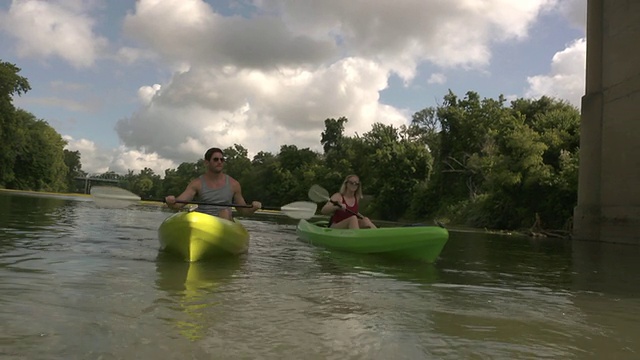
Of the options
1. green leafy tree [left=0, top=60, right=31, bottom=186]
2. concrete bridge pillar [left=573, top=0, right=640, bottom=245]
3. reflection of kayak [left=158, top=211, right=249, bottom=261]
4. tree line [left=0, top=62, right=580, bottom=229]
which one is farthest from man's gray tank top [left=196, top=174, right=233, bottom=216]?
green leafy tree [left=0, top=60, right=31, bottom=186]

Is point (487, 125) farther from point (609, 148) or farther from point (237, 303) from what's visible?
point (237, 303)

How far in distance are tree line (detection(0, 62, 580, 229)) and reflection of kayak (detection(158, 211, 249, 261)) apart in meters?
20.8

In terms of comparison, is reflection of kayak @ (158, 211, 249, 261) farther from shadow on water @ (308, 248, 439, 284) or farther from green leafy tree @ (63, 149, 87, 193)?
green leafy tree @ (63, 149, 87, 193)

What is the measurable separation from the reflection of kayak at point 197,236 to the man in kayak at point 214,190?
0.49m

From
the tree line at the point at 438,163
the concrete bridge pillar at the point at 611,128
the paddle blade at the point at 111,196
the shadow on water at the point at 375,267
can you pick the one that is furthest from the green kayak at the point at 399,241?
the tree line at the point at 438,163

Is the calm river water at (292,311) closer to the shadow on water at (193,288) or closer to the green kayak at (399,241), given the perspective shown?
the shadow on water at (193,288)

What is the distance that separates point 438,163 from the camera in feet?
139

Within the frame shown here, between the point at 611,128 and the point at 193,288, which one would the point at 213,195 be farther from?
the point at 611,128

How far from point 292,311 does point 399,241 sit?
12.3 ft

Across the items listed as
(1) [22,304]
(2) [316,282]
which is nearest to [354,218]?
(2) [316,282]

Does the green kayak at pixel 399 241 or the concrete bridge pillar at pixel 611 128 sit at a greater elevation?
the concrete bridge pillar at pixel 611 128

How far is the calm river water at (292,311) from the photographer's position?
2.50m

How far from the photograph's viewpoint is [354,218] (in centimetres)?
814

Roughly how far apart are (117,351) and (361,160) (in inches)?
2153
